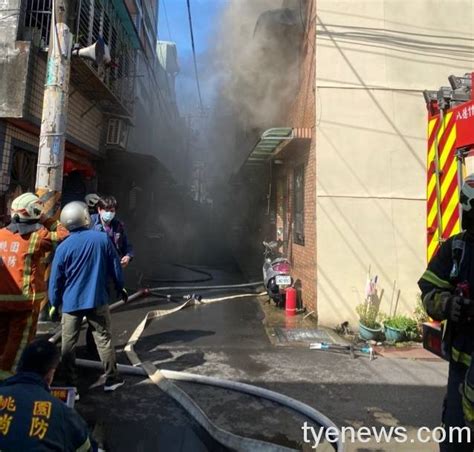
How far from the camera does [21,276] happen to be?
3006 mm

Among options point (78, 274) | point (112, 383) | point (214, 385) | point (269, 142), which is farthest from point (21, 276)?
point (269, 142)

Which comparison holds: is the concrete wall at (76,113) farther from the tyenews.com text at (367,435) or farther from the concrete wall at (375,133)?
the tyenews.com text at (367,435)

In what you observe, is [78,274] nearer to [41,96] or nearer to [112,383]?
[112,383]

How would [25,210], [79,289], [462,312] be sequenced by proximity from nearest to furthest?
[462,312]
[25,210]
[79,289]

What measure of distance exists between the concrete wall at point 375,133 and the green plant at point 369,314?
16 cm

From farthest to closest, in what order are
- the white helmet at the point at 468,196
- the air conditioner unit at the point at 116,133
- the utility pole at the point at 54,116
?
the air conditioner unit at the point at 116,133
the utility pole at the point at 54,116
the white helmet at the point at 468,196

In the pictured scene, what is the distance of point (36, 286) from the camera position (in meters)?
→ 3.08

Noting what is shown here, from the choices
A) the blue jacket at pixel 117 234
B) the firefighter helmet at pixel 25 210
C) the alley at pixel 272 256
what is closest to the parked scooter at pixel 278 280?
the alley at pixel 272 256

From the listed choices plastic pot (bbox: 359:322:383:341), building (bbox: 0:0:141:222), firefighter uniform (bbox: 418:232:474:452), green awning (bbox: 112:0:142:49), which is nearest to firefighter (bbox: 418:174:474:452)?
firefighter uniform (bbox: 418:232:474:452)

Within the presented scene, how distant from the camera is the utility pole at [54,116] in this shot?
4.61 metres

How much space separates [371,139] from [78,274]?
4863 millimetres

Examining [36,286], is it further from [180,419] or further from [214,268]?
[214,268]

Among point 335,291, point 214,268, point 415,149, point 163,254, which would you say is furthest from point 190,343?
point 163,254

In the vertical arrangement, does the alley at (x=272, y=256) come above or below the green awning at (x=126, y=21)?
below
